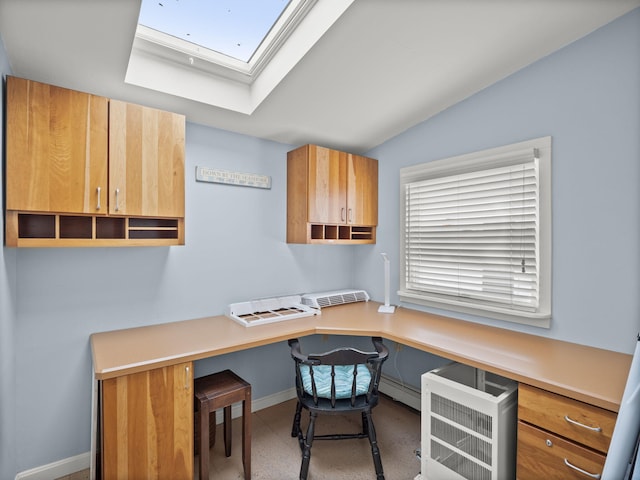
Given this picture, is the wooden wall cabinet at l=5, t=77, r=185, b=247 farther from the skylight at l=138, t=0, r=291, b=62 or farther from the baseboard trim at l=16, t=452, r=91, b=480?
the baseboard trim at l=16, t=452, r=91, b=480

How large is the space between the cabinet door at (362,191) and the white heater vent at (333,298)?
64cm

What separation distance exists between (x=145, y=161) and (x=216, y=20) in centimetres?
85

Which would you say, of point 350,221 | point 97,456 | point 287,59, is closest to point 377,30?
point 287,59

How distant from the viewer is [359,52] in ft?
5.98

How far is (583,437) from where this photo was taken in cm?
131

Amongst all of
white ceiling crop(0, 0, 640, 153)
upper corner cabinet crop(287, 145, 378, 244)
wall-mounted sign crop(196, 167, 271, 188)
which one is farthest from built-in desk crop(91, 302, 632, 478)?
white ceiling crop(0, 0, 640, 153)

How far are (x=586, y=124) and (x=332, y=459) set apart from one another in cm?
247

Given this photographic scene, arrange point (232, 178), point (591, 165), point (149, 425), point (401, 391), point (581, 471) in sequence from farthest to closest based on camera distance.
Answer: point (401, 391) < point (232, 178) < point (591, 165) < point (149, 425) < point (581, 471)

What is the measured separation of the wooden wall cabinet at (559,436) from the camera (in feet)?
4.17

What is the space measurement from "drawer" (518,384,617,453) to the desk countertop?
0.04m

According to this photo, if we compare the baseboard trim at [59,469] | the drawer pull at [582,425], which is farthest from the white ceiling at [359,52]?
the baseboard trim at [59,469]

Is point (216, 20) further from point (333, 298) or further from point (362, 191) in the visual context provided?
point (333, 298)

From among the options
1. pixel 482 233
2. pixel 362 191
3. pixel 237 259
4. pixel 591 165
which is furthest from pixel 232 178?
pixel 591 165

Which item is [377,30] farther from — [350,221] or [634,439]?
[634,439]
